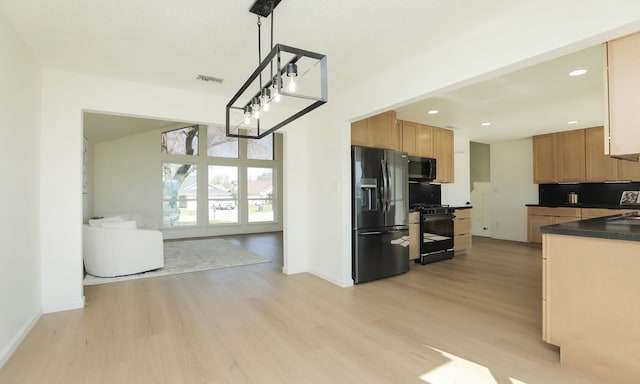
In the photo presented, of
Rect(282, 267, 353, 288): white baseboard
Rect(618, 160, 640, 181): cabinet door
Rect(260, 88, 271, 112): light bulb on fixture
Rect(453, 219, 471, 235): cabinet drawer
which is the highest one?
Rect(260, 88, 271, 112): light bulb on fixture

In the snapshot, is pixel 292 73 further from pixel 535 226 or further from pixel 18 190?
pixel 535 226

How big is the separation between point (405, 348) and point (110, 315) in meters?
2.65

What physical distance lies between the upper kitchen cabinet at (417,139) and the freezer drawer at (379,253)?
4.67 feet

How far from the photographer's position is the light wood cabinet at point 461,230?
5430mm

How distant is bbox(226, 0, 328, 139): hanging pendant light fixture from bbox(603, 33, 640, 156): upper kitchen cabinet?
1.75m

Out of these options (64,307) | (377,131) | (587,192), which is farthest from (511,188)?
(64,307)

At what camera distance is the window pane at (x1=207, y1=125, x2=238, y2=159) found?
8.25 m

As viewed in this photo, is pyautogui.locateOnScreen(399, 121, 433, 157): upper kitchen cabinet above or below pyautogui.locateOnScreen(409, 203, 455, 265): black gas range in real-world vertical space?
above

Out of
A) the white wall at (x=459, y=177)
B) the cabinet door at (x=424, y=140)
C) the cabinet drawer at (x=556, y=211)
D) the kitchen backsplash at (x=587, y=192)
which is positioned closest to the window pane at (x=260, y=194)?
the white wall at (x=459, y=177)

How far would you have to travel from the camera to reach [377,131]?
417 cm

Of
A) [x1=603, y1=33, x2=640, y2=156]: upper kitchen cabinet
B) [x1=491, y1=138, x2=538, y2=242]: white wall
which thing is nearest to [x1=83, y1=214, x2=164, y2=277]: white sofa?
[x1=603, y1=33, x2=640, y2=156]: upper kitchen cabinet

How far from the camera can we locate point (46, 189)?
9.73 ft

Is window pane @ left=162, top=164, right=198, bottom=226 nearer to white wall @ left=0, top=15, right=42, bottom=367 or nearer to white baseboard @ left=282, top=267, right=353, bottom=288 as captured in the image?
white baseboard @ left=282, top=267, right=353, bottom=288

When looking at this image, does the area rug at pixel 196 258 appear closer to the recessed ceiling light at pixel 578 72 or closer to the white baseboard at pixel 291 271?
the white baseboard at pixel 291 271
